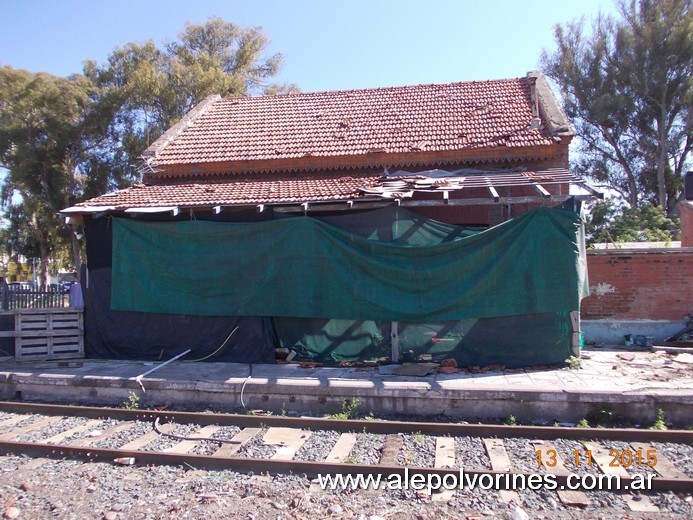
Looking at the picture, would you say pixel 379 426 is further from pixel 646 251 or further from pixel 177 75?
pixel 177 75

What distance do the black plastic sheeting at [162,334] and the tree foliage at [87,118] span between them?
17.0 meters

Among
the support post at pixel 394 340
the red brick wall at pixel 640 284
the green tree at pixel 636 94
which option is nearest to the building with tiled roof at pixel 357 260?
the support post at pixel 394 340

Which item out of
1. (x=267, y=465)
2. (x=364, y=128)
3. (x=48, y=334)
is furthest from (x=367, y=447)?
(x=364, y=128)

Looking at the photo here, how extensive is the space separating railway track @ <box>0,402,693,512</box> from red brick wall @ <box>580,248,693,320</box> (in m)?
5.74

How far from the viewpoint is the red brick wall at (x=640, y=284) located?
10828mm

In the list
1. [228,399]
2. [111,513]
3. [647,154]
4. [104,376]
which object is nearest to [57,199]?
[104,376]

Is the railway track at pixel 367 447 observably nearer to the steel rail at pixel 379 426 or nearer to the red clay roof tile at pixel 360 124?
the steel rail at pixel 379 426

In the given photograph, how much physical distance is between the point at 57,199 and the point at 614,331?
2669 centimetres

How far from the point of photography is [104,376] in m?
8.45

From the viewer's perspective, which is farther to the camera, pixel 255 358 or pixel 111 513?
pixel 255 358

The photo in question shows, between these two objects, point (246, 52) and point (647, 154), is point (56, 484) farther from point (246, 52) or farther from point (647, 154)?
point (647, 154)

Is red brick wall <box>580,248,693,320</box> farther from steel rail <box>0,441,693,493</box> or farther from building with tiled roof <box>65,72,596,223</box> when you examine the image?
steel rail <box>0,441,693,493</box>

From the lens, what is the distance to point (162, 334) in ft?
32.1

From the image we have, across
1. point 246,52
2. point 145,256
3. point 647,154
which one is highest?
point 246,52
